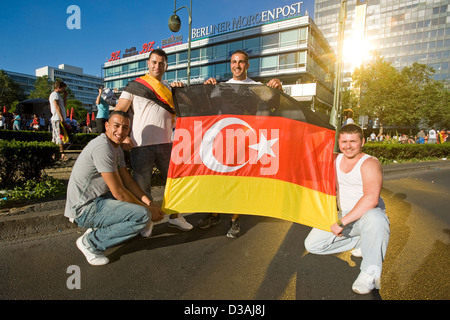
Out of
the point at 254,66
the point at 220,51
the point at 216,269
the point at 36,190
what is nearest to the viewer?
the point at 216,269

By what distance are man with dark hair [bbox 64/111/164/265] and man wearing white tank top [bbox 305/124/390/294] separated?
1.91m

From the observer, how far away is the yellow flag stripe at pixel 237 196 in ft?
9.05

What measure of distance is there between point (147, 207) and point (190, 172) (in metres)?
0.61

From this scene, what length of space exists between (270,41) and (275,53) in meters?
2.49

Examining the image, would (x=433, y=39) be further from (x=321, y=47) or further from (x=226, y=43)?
(x=226, y=43)

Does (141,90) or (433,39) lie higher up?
(433,39)

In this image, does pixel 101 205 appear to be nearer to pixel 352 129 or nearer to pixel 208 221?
pixel 208 221

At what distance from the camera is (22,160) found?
439 cm

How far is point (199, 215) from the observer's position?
4.14 m

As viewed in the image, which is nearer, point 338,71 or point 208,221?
point 208,221

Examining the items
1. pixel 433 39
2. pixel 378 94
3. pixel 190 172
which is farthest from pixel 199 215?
pixel 433 39

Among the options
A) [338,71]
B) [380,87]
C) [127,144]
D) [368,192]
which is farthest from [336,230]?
[380,87]

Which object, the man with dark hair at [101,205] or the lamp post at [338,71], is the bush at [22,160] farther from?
the lamp post at [338,71]

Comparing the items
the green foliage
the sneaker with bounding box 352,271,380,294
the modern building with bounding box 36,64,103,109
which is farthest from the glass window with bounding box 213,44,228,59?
the modern building with bounding box 36,64,103,109
